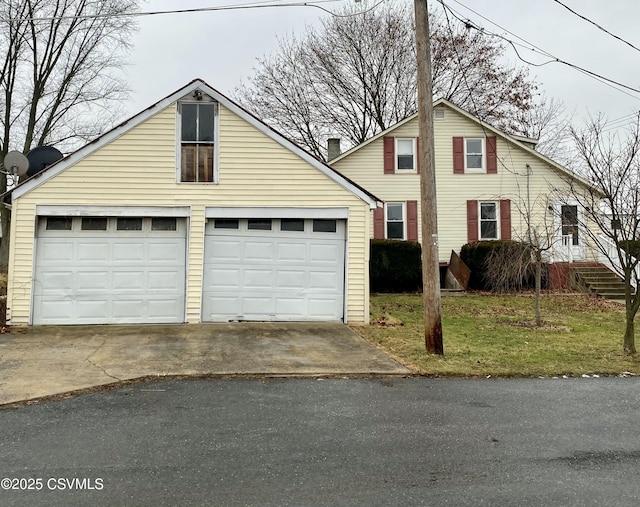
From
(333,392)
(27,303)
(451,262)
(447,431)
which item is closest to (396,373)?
(333,392)

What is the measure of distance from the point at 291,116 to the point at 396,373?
25.1 metres

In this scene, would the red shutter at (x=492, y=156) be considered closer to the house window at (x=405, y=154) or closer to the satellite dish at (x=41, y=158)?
the house window at (x=405, y=154)

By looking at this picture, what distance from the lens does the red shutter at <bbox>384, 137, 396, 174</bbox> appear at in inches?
843

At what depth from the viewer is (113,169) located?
11.9 metres

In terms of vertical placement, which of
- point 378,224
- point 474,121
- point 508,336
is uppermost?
point 474,121

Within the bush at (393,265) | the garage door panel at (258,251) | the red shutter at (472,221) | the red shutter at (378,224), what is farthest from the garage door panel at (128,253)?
the red shutter at (472,221)

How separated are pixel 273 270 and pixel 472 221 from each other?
38.3 ft

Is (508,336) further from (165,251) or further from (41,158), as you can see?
(41,158)

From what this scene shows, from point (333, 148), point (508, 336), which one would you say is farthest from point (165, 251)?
point (333, 148)

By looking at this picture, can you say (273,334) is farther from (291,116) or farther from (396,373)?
(291,116)

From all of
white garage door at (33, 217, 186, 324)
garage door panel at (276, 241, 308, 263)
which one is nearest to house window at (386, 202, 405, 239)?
garage door panel at (276, 241, 308, 263)

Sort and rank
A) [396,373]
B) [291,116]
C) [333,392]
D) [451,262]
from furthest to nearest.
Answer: [291,116], [451,262], [396,373], [333,392]

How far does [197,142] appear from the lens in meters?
12.2

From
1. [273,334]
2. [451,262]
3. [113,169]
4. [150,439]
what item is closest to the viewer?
[150,439]
